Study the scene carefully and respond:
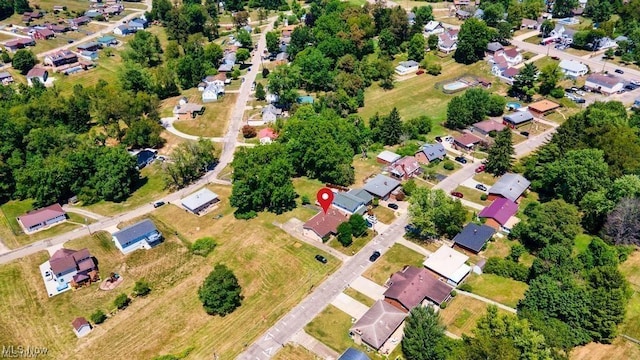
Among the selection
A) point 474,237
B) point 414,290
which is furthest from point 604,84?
point 414,290

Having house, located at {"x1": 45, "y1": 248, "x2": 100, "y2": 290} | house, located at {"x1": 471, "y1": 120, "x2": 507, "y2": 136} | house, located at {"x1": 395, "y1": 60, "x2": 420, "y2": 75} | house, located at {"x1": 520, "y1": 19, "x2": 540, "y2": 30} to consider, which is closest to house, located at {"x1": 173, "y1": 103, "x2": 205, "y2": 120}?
house, located at {"x1": 45, "y1": 248, "x2": 100, "y2": 290}

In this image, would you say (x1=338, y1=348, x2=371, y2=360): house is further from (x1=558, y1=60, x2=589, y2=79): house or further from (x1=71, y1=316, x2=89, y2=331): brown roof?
(x1=558, y1=60, x2=589, y2=79): house

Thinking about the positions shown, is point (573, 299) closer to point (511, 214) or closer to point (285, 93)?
point (511, 214)

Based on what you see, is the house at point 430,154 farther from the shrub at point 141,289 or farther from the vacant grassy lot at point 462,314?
the shrub at point 141,289

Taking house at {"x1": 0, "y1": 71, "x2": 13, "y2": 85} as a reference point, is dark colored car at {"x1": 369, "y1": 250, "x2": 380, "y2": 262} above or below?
above

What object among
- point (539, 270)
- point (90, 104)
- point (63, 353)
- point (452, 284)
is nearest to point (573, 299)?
point (539, 270)

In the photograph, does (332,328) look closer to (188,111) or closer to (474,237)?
(474,237)
